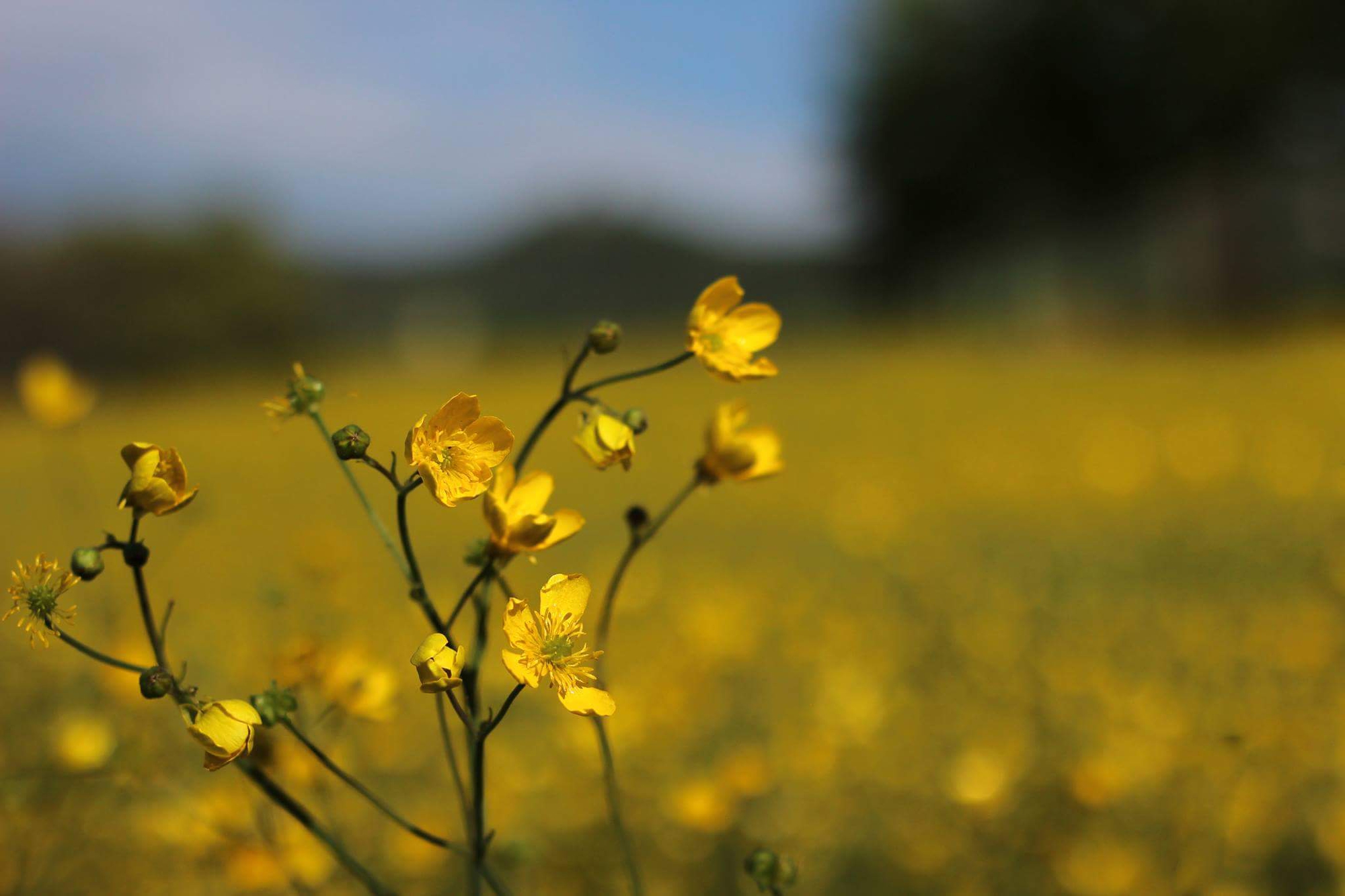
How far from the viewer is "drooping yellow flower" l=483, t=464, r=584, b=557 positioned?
715 mm

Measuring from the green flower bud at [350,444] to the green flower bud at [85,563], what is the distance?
0.16 meters

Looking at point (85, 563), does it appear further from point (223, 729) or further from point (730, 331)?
point (730, 331)

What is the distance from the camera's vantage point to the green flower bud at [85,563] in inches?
26.7

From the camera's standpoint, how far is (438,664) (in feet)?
2.09

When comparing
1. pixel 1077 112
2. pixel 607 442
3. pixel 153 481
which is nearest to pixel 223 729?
pixel 153 481

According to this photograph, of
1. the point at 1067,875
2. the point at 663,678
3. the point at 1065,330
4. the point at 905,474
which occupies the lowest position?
the point at 1065,330

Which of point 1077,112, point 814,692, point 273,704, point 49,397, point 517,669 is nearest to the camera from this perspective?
point 517,669

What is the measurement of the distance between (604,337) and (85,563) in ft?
1.15

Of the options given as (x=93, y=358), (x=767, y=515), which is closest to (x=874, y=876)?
(x=767, y=515)

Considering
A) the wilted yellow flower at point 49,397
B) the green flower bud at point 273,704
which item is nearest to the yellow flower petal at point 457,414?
the green flower bud at point 273,704

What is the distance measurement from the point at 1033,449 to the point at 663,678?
10.9ft

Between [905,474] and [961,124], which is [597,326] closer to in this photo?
[905,474]

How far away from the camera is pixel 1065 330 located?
15.1m

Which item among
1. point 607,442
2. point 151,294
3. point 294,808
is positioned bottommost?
point 151,294
